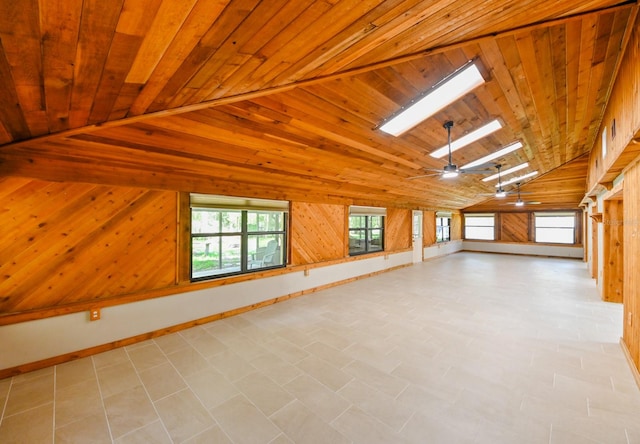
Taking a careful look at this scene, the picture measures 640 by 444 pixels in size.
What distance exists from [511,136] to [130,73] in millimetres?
4940

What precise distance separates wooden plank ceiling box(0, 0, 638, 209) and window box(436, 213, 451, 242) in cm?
754

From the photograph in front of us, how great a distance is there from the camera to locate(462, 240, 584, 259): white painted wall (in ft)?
34.7

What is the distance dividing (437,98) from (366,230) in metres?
5.05

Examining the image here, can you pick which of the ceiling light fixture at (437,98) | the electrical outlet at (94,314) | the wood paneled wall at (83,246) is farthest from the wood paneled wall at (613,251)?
the electrical outlet at (94,314)

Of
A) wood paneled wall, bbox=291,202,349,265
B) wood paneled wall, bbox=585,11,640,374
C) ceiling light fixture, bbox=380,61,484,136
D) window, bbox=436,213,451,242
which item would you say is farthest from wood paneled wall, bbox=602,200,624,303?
window, bbox=436,213,451,242

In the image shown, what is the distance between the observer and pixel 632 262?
2.88 meters

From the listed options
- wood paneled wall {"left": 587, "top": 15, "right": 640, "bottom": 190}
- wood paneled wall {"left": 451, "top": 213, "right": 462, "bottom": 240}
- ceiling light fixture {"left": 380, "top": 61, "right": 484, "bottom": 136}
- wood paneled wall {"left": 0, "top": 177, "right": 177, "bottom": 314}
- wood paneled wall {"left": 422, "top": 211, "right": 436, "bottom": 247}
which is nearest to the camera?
wood paneled wall {"left": 587, "top": 15, "right": 640, "bottom": 190}

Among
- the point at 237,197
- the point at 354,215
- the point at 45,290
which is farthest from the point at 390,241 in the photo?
the point at 45,290

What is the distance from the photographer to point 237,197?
171 inches

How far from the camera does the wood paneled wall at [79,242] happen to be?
272 cm

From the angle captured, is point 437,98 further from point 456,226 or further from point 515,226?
point 515,226

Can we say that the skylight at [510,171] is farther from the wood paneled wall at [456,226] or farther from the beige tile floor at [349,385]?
the wood paneled wall at [456,226]

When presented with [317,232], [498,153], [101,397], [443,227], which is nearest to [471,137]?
[498,153]

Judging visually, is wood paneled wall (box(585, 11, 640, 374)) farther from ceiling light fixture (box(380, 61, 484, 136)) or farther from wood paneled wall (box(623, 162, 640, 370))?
ceiling light fixture (box(380, 61, 484, 136))
